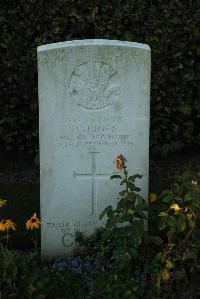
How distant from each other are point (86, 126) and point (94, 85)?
29 centimetres

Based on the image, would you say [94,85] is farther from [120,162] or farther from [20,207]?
[20,207]

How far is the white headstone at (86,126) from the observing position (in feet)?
13.7

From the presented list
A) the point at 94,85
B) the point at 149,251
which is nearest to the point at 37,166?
the point at 94,85

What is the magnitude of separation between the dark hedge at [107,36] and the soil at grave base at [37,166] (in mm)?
197

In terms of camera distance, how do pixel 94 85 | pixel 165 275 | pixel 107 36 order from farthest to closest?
pixel 107 36 < pixel 94 85 < pixel 165 275

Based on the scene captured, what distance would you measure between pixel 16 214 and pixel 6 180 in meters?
0.81

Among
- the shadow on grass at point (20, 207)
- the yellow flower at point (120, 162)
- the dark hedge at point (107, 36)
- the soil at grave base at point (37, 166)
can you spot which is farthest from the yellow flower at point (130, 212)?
the dark hedge at point (107, 36)

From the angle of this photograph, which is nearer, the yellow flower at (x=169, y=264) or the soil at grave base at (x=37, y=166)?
the yellow flower at (x=169, y=264)

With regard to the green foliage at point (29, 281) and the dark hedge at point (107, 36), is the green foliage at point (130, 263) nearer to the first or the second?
the green foliage at point (29, 281)

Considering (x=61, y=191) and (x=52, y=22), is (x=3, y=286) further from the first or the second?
(x=52, y=22)

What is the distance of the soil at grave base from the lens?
6.12 m

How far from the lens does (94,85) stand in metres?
4.25

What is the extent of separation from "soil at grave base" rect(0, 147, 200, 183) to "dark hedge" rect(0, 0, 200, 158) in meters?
0.20

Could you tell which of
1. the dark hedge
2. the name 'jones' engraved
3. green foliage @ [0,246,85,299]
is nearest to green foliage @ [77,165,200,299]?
green foliage @ [0,246,85,299]
